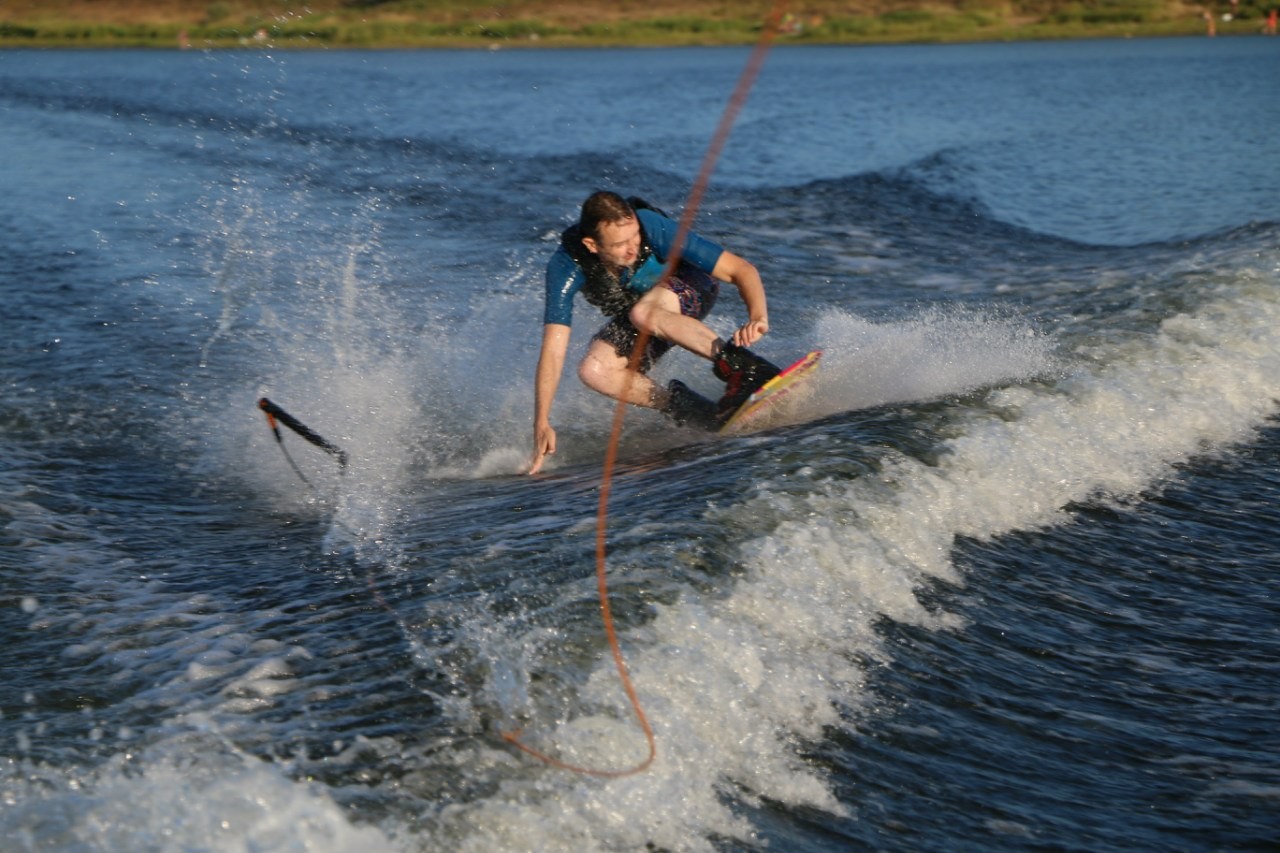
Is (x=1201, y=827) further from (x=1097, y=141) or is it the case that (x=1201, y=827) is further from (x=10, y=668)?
(x=1097, y=141)

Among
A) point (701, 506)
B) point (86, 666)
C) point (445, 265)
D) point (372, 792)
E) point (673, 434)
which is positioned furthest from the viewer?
point (445, 265)

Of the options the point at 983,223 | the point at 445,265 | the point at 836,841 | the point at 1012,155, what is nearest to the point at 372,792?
the point at 836,841

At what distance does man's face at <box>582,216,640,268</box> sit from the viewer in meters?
6.19

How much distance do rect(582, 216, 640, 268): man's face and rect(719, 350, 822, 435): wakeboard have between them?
104 cm

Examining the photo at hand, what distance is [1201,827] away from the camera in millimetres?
3896

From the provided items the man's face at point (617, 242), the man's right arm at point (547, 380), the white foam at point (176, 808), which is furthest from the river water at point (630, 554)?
the man's face at point (617, 242)

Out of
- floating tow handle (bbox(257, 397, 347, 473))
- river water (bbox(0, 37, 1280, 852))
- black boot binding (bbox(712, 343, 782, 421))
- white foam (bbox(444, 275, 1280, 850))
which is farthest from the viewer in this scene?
black boot binding (bbox(712, 343, 782, 421))

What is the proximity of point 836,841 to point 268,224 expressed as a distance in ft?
41.6

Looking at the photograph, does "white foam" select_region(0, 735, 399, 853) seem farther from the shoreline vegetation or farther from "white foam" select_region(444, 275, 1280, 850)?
the shoreline vegetation

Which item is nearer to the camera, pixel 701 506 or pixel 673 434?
pixel 701 506

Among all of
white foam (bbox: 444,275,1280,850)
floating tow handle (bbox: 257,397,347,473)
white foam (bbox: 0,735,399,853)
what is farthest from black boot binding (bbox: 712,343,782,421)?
white foam (bbox: 0,735,399,853)

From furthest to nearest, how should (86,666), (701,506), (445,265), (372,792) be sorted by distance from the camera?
(445,265) → (701,506) → (86,666) → (372,792)

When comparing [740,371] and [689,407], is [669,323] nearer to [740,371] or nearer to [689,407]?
[740,371]

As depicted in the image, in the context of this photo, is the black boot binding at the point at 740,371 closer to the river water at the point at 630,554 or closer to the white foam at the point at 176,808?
the river water at the point at 630,554
